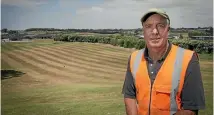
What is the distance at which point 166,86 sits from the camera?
2344mm

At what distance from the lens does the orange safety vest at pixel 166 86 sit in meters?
2.32

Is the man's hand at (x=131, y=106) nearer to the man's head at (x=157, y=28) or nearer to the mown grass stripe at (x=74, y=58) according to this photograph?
the man's head at (x=157, y=28)

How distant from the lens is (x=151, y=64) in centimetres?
248

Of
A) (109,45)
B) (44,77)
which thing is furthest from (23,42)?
(109,45)

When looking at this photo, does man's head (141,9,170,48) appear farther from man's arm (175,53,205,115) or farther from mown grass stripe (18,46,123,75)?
mown grass stripe (18,46,123,75)

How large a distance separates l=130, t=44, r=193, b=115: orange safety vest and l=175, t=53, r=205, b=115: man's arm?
0.03m

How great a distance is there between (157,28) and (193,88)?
527mm

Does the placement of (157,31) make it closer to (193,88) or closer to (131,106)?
(193,88)

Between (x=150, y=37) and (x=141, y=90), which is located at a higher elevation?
(x=150, y=37)

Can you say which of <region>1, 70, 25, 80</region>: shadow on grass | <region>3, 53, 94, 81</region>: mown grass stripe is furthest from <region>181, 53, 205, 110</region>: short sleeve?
<region>3, 53, 94, 81</region>: mown grass stripe

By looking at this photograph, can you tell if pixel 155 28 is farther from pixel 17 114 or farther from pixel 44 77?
pixel 44 77

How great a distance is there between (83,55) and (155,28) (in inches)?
1116

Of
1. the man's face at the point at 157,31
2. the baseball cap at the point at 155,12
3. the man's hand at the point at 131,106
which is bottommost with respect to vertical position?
the man's hand at the point at 131,106

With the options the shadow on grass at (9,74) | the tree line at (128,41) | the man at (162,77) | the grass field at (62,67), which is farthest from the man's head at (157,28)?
the shadow on grass at (9,74)
